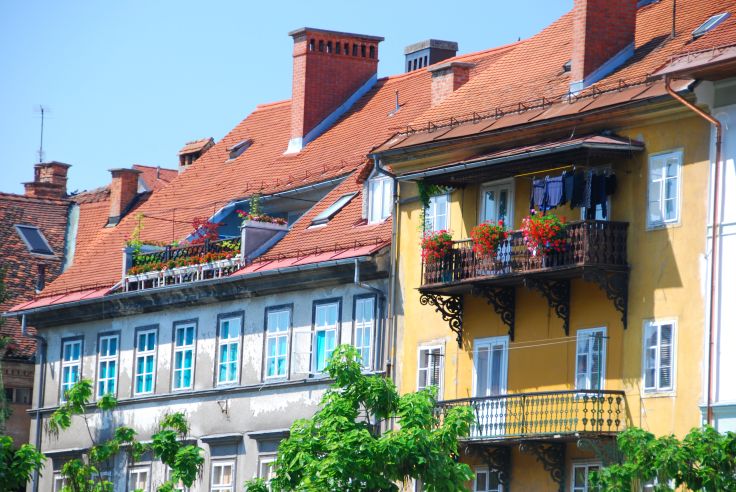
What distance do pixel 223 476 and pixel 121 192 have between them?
52.3 feet

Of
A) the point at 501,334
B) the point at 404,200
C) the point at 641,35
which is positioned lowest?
the point at 501,334

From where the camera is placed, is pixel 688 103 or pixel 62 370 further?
Answer: pixel 62 370

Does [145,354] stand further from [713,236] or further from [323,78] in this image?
[713,236]

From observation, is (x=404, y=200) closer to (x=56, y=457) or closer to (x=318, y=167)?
(x=318, y=167)

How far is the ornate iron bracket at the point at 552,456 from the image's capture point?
144 feet

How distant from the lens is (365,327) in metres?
51.2

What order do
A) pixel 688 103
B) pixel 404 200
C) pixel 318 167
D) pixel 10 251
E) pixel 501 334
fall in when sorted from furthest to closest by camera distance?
pixel 10 251 < pixel 318 167 < pixel 404 200 < pixel 501 334 < pixel 688 103

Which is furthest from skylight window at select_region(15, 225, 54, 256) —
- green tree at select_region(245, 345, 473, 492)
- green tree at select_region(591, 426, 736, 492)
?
green tree at select_region(591, 426, 736, 492)

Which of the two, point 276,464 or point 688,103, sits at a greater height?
point 688,103

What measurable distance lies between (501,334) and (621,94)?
6160 mm

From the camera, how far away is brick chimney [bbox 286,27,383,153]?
61656 millimetres

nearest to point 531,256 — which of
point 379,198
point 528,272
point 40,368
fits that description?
point 528,272

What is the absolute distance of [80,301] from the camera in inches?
2389

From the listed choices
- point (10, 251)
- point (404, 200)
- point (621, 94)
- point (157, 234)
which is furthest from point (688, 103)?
point (10, 251)
